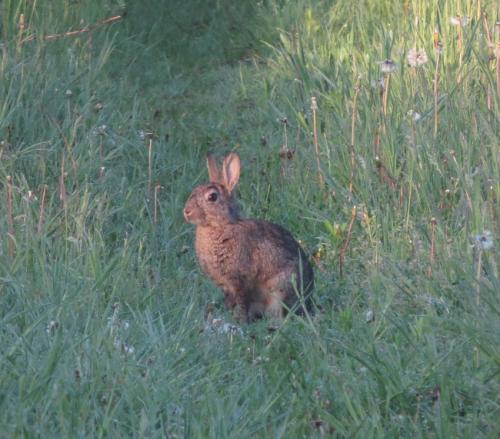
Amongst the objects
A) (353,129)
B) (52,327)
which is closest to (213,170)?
(353,129)

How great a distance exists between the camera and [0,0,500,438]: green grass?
344 cm

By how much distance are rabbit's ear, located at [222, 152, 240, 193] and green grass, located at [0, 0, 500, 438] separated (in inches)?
19.1

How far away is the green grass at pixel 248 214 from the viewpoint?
3443mm

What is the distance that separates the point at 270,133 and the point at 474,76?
56.1 inches

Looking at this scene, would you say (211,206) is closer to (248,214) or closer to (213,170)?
(213,170)

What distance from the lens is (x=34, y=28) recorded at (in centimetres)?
729

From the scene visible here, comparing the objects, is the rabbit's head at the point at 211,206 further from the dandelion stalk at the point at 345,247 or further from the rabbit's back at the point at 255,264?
the dandelion stalk at the point at 345,247

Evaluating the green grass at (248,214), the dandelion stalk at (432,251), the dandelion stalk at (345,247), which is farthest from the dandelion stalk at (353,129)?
the dandelion stalk at (432,251)

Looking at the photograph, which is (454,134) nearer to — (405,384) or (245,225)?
(245,225)

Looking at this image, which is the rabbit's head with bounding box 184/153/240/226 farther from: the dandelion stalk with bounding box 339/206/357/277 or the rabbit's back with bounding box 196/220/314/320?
the dandelion stalk with bounding box 339/206/357/277

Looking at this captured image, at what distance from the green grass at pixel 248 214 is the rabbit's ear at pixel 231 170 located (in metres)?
0.48

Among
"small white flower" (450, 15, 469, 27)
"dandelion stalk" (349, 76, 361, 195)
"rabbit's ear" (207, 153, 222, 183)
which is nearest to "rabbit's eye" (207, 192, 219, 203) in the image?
"rabbit's ear" (207, 153, 222, 183)

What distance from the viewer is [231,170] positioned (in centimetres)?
538

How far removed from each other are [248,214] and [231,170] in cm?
73
